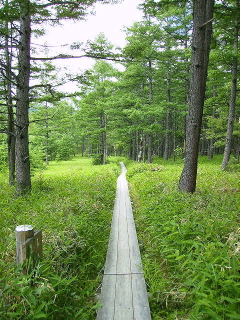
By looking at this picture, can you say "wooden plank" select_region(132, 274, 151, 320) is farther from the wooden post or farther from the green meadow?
the wooden post

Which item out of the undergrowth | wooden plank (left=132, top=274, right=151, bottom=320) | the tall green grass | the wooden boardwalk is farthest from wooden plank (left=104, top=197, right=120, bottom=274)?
the undergrowth

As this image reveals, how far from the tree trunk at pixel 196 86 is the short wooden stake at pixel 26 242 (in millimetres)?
5273

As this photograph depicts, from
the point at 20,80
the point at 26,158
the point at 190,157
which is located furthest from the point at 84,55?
the point at 190,157

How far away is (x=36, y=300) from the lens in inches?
87.6

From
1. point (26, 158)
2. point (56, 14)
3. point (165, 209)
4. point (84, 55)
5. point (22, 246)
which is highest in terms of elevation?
point (56, 14)

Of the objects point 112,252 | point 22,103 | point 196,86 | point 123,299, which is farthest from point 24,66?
point 123,299

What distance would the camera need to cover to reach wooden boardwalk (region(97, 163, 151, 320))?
277cm

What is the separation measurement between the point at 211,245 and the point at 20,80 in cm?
749

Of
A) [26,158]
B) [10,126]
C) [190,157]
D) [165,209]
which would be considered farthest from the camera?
[10,126]

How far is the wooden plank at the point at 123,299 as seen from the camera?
272cm

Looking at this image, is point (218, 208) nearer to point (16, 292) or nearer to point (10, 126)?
point (16, 292)

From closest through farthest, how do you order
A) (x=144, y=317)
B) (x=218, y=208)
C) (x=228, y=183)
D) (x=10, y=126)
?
(x=144, y=317), (x=218, y=208), (x=228, y=183), (x=10, y=126)

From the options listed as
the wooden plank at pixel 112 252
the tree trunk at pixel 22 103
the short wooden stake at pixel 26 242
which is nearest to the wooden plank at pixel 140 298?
the wooden plank at pixel 112 252

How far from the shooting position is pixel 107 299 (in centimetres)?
301
